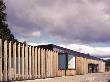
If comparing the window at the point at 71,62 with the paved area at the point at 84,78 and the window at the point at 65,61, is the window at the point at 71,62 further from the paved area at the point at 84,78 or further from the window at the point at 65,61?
the paved area at the point at 84,78

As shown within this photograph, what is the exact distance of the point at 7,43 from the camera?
11.1 meters

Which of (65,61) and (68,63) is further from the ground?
(65,61)

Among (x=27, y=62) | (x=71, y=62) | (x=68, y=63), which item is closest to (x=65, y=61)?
(x=68, y=63)

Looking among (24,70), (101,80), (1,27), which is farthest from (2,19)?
(24,70)

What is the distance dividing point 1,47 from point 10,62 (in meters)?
0.77

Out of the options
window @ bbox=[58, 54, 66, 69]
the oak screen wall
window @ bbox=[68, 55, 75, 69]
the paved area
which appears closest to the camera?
the oak screen wall

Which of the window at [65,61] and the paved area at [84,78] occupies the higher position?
the window at [65,61]

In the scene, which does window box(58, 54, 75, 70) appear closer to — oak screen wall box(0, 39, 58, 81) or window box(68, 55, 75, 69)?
window box(68, 55, 75, 69)

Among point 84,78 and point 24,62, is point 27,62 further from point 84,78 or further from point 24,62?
point 84,78

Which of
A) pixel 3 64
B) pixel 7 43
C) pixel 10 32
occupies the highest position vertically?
pixel 10 32

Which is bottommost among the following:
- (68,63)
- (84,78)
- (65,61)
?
(84,78)

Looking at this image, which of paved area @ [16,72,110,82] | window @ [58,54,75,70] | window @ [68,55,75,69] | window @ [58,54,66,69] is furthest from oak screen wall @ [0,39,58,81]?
window @ [68,55,75,69]

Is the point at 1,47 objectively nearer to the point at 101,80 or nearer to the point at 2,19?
the point at 101,80

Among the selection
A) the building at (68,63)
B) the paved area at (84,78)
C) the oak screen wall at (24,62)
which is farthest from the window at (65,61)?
the oak screen wall at (24,62)
